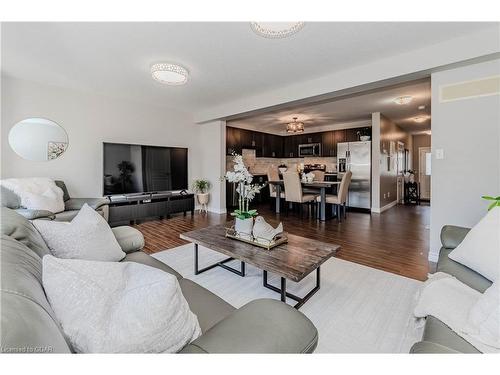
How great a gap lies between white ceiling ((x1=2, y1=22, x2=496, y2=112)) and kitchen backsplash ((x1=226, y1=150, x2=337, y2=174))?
3.46 m

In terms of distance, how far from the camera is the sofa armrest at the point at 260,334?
713 mm

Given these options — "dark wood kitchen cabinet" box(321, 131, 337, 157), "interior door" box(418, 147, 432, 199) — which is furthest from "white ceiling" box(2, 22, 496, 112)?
"interior door" box(418, 147, 432, 199)

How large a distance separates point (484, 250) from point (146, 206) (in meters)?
4.60

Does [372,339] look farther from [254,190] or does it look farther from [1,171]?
[1,171]

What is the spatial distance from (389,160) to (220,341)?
22.5 feet

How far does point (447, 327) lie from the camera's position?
96 cm

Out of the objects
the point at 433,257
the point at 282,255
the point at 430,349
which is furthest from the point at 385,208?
the point at 430,349

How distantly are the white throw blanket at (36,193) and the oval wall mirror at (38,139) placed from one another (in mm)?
635

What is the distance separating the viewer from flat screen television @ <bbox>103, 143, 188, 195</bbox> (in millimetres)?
4262

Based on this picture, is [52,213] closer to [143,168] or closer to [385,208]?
[143,168]

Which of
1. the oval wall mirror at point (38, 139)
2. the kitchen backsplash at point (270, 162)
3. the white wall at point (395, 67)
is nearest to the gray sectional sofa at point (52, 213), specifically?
the oval wall mirror at point (38, 139)

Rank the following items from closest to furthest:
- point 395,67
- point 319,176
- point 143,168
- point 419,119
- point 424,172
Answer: point 395,67, point 143,168, point 419,119, point 319,176, point 424,172

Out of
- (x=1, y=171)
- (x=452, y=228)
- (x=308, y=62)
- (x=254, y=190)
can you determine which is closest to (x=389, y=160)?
(x=308, y=62)

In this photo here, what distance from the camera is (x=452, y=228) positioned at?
1862mm
